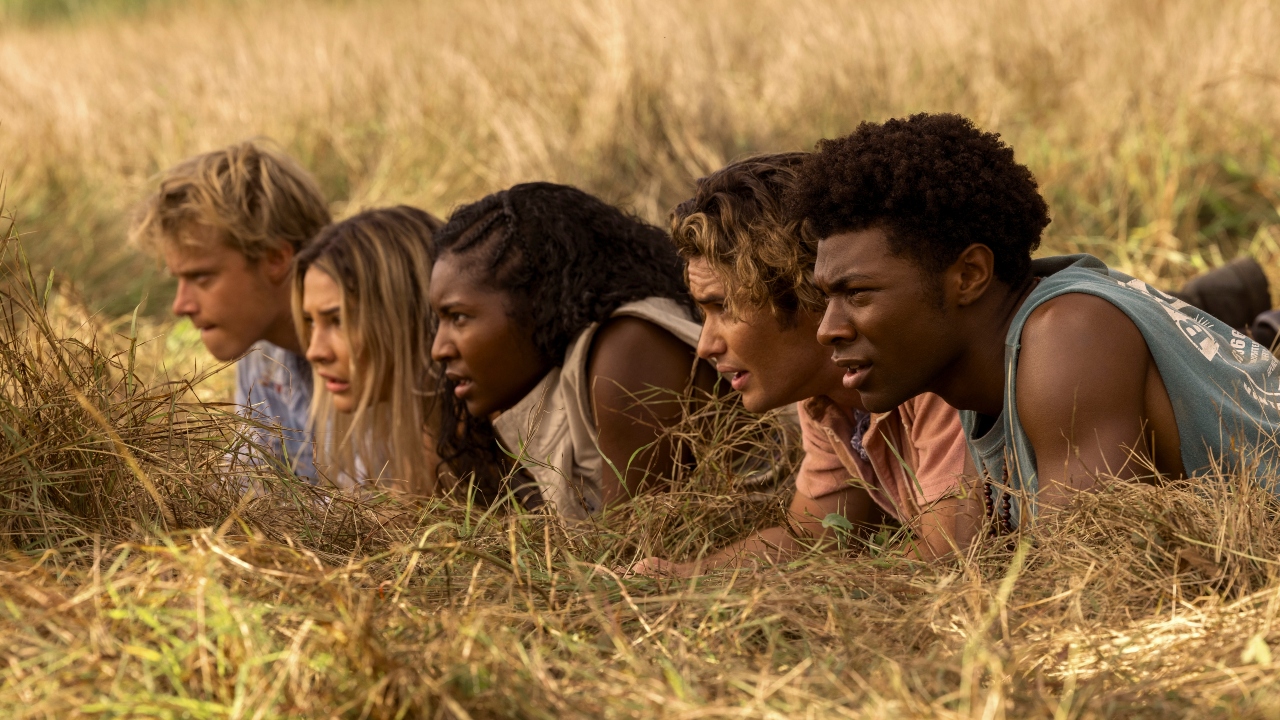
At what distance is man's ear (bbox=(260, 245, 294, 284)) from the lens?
4.35 metres

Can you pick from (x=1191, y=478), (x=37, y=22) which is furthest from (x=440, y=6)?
(x=1191, y=478)

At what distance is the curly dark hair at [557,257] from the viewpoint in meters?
3.23

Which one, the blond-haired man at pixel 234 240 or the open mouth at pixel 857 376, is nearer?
the open mouth at pixel 857 376

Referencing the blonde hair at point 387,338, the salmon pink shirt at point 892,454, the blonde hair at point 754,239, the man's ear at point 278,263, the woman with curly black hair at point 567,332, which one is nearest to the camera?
the salmon pink shirt at point 892,454

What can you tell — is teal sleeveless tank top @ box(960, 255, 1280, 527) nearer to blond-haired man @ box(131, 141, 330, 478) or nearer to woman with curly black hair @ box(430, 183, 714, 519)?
woman with curly black hair @ box(430, 183, 714, 519)

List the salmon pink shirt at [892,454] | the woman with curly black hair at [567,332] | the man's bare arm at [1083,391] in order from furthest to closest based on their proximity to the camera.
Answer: the woman with curly black hair at [567,332], the salmon pink shirt at [892,454], the man's bare arm at [1083,391]

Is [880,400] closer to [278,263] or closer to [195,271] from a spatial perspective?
[278,263]

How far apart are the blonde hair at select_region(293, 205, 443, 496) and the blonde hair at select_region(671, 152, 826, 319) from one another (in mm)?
1140

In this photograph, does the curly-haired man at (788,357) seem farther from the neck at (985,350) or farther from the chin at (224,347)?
the chin at (224,347)

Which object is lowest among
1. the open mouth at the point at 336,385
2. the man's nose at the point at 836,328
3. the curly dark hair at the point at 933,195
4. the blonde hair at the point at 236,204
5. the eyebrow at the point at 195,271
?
the open mouth at the point at 336,385

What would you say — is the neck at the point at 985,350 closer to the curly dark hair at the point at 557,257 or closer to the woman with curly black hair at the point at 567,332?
the woman with curly black hair at the point at 567,332

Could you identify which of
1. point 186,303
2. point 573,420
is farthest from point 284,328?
point 573,420

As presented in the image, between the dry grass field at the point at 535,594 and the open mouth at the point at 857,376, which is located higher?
the open mouth at the point at 857,376

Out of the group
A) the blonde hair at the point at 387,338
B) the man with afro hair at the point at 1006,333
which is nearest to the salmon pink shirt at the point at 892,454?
the man with afro hair at the point at 1006,333
